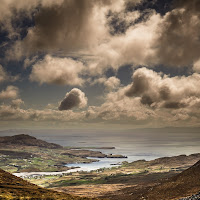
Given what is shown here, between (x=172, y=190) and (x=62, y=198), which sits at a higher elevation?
(x=62, y=198)

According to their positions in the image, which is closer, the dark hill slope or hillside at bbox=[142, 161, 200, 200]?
the dark hill slope

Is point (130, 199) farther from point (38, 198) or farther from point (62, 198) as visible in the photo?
point (38, 198)

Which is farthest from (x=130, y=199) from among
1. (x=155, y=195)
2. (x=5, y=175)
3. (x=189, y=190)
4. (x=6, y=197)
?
(x=6, y=197)

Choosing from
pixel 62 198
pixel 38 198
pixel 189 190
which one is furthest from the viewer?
pixel 189 190

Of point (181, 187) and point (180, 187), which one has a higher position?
point (181, 187)

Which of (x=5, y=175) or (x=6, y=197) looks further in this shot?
(x=5, y=175)

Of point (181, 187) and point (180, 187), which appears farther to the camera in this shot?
point (180, 187)

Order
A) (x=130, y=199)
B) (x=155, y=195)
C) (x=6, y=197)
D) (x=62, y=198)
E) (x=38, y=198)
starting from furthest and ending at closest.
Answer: (x=130, y=199) < (x=155, y=195) < (x=62, y=198) < (x=38, y=198) < (x=6, y=197)

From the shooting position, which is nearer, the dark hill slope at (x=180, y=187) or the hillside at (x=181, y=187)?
the dark hill slope at (x=180, y=187)

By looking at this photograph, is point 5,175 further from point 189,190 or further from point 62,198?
point 189,190

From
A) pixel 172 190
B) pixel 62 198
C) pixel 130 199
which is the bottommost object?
pixel 130 199
